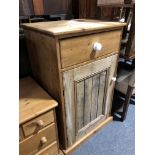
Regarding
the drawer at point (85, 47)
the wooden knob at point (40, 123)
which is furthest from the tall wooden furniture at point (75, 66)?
the wooden knob at point (40, 123)

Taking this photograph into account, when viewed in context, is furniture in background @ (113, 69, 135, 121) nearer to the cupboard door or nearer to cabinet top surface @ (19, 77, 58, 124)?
the cupboard door

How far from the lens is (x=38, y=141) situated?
3.30 feet

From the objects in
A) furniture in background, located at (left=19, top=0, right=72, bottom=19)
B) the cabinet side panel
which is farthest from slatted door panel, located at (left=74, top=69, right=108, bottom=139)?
furniture in background, located at (left=19, top=0, right=72, bottom=19)

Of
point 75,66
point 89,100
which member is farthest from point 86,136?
point 75,66

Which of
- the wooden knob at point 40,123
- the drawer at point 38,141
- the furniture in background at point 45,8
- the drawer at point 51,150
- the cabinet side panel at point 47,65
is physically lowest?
the drawer at point 51,150

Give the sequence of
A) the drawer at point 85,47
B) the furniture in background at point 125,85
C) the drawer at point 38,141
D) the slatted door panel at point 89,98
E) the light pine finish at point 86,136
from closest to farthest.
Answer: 1. the drawer at point 85,47
2. the drawer at point 38,141
3. the slatted door panel at point 89,98
4. the light pine finish at point 86,136
5. the furniture in background at point 125,85

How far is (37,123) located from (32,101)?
147 mm

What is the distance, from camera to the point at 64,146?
4.02 feet

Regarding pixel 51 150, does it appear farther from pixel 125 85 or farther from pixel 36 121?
pixel 125 85

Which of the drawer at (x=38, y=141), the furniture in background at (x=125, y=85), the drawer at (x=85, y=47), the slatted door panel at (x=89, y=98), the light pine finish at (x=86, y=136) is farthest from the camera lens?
the furniture in background at (x=125, y=85)

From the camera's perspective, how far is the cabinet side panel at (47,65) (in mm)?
849

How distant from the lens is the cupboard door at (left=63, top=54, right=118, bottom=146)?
98 cm

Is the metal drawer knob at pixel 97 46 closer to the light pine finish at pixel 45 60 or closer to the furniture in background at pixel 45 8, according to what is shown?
the light pine finish at pixel 45 60
